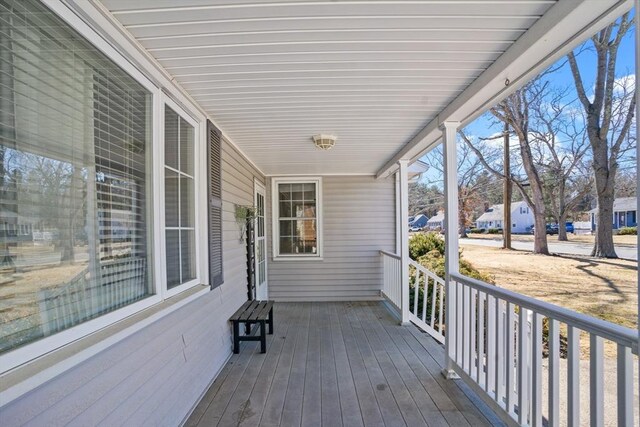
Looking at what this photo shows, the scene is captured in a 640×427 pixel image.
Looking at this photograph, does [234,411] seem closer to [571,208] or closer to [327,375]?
[327,375]

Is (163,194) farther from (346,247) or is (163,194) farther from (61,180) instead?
(346,247)

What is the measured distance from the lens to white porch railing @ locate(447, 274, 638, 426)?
1.36 metres

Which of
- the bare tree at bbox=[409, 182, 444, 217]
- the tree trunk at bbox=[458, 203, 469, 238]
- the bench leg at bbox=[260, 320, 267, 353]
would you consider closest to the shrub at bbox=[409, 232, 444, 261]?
the bench leg at bbox=[260, 320, 267, 353]

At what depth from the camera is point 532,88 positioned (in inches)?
393

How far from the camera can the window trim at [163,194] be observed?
84.4 inches

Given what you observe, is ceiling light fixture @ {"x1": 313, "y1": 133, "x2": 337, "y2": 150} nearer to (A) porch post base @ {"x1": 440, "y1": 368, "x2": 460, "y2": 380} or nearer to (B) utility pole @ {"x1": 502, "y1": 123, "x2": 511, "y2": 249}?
(A) porch post base @ {"x1": 440, "y1": 368, "x2": 460, "y2": 380}

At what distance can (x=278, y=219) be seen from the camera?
251 inches

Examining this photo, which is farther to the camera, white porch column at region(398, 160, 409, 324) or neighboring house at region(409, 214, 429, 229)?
neighboring house at region(409, 214, 429, 229)

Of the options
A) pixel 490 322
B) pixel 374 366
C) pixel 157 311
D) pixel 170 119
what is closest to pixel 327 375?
pixel 374 366

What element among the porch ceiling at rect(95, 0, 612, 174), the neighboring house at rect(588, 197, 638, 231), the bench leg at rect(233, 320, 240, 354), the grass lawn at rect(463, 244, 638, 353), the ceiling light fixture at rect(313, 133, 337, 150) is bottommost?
the grass lawn at rect(463, 244, 638, 353)

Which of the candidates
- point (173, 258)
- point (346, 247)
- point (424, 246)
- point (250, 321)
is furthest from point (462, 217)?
point (173, 258)

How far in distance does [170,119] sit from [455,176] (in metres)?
2.42

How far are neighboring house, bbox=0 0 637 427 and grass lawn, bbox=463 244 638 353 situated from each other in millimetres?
5417

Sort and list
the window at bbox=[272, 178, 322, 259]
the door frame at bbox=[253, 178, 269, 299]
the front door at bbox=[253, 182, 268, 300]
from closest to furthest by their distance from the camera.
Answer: the door frame at bbox=[253, 178, 269, 299] < the front door at bbox=[253, 182, 268, 300] < the window at bbox=[272, 178, 322, 259]
